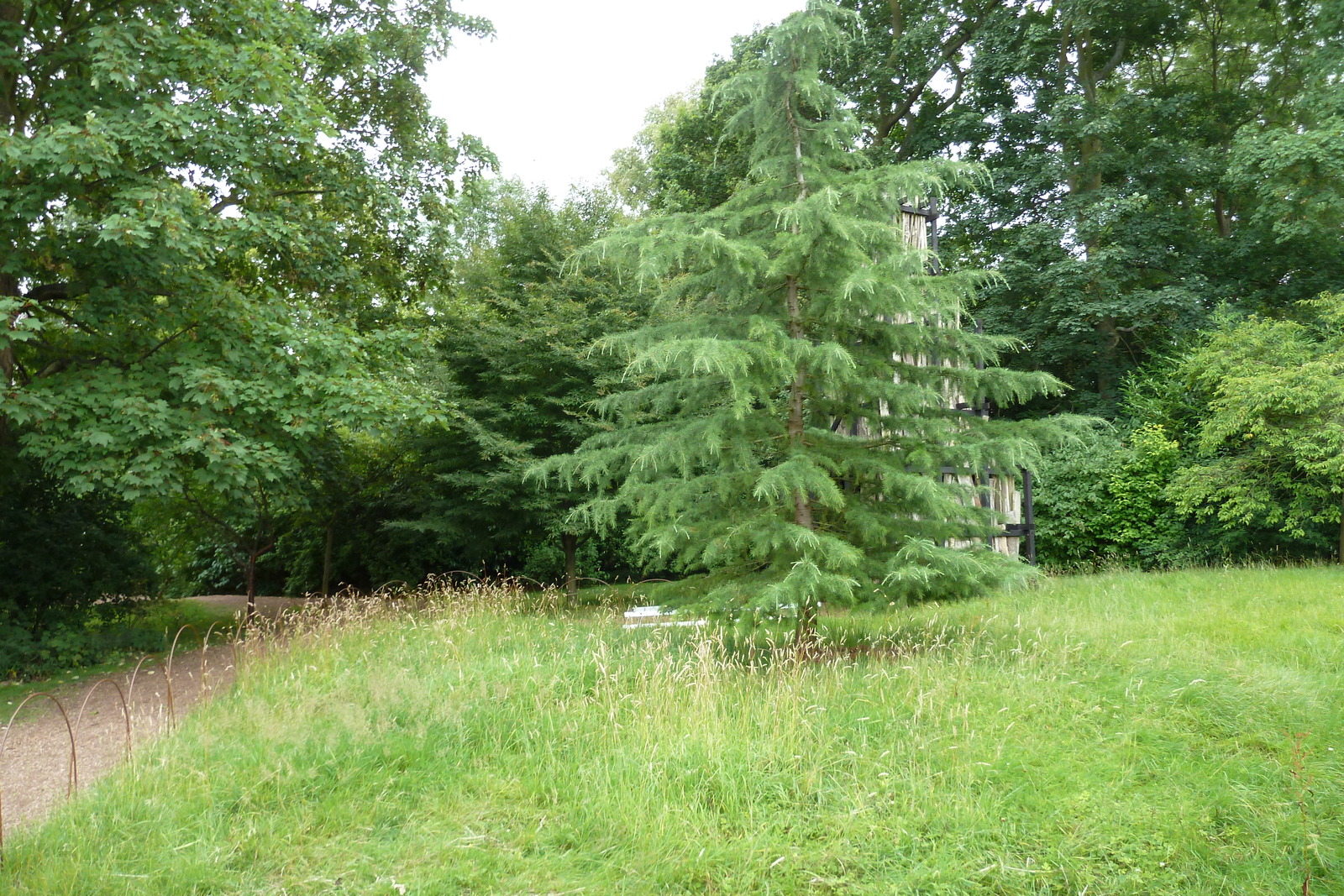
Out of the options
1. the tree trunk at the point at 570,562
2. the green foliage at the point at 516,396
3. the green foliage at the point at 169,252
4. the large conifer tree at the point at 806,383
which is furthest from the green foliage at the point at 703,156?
the large conifer tree at the point at 806,383

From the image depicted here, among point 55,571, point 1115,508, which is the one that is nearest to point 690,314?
point 55,571

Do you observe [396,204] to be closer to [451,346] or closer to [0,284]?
[451,346]

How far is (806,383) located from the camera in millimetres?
6238

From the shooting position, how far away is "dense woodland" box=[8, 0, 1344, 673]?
5.77 metres

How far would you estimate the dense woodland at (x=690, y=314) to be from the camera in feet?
18.9

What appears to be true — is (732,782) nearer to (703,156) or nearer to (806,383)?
(806,383)

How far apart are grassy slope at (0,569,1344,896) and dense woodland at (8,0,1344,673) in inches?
35.0

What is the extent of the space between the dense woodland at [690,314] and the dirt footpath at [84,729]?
133 centimetres

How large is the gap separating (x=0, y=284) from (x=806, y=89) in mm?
7630

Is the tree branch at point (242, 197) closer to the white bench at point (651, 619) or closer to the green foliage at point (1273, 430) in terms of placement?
the white bench at point (651, 619)

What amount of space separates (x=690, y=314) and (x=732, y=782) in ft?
12.8

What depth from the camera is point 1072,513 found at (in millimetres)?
12016

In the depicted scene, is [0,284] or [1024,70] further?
[1024,70]

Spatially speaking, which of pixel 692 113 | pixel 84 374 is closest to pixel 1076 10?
pixel 692 113
